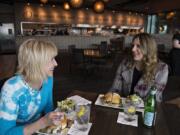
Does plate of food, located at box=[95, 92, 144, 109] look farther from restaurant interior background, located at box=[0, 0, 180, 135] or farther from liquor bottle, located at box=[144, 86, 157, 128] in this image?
restaurant interior background, located at box=[0, 0, 180, 135]

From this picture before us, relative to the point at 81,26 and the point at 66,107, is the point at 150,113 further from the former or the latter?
the point at 81,26

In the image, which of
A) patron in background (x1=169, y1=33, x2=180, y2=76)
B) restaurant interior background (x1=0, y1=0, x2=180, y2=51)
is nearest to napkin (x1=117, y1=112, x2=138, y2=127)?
patron in background (x1=169, y1=33, x2=180, y2=76)

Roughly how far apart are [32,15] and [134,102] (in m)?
9.53

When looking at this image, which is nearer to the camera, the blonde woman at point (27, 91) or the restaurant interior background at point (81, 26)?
the blonde woman at point (27, 91)

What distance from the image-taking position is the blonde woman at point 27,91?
1158 millimetres

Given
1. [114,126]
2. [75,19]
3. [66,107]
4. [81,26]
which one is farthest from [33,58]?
[81,26]

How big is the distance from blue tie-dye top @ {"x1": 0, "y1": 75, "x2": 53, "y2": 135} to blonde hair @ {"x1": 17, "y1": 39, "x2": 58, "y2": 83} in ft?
0.21

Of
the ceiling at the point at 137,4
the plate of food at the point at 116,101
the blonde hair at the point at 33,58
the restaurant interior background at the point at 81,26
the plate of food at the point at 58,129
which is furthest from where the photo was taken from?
the ceiling at the point at 137,4

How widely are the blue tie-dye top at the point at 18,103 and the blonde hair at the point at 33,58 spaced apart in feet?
0.21

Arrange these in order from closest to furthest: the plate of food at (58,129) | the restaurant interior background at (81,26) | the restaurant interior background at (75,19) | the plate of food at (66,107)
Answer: the plate of food at (58,129) < the plate of food at (66,107) < the restaurant interior background at (81,26) < the restaurant interior background at (75,19)

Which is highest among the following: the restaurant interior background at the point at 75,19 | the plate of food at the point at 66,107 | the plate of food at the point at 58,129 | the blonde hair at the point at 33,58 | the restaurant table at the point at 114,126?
the restaurant interior background at the point at 75,19

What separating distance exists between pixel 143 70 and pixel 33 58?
4.08ft

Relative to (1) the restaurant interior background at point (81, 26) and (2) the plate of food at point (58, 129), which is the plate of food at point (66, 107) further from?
(1) the restaurant interior background at point (81, 26)

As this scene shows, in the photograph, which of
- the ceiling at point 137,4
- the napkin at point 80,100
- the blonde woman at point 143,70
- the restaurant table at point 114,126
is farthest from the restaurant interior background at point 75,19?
the restaurant table at point 114,126
